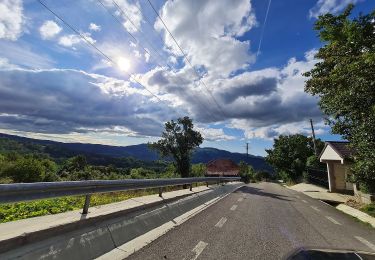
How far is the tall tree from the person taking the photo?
153ft

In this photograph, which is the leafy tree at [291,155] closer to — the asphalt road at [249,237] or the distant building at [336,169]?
the distant building at [336,169]

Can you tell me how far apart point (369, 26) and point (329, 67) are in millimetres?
3890

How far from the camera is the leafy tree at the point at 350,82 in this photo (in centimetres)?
Result: 1455

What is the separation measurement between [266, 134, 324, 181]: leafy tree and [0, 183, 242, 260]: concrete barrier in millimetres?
64708

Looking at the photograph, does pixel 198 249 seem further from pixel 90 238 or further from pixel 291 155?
pixel 291 155

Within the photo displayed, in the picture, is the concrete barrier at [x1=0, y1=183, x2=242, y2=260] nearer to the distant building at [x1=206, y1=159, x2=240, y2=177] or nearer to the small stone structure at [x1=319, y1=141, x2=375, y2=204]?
the small stone structure at [x1=319, y1=141, x2=375, y2=204]

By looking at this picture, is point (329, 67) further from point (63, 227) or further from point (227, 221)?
point (63, 227)

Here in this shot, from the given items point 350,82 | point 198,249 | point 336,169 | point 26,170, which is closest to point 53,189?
point 198,249

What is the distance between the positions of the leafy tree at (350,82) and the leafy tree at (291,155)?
50.6 m

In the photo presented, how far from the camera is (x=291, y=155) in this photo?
71500 millimetres

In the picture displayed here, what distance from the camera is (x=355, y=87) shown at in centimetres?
1473

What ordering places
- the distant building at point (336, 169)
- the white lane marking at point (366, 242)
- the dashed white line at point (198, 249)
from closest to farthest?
the dashed white line at point (198, 249)
the white lane marking at point (366, 242)
the distant building at point (336, 169)

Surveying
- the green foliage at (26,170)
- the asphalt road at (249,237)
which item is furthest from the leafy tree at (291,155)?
the asphalt road at (249,237)

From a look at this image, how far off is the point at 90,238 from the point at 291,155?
70.7 m
